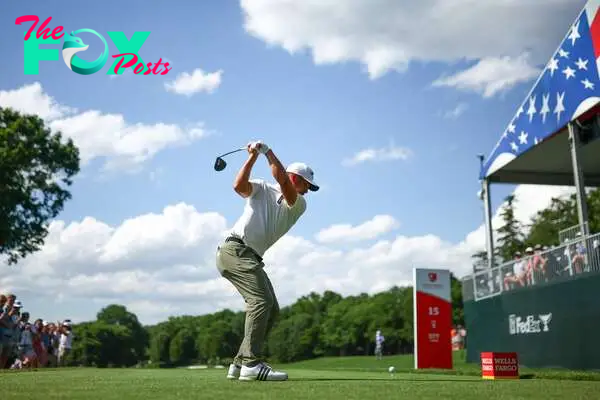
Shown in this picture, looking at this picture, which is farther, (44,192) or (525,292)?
(44,192)

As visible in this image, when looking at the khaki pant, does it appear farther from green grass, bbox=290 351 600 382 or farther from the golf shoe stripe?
green grass, bbox=290 351 600 382

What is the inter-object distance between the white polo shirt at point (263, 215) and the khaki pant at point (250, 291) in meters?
0.13

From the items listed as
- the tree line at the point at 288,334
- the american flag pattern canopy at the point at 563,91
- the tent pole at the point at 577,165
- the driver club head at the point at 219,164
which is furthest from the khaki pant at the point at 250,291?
the tree line at the point at 288,334

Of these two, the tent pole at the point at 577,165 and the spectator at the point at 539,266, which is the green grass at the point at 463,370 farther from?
the tent pole at the point at 577,165

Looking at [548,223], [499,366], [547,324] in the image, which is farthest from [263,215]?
[548,223]

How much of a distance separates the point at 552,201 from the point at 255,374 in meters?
54.6

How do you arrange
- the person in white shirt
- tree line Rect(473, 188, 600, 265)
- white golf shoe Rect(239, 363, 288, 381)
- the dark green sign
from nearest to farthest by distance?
white golf shoe Rect(239, 363, 288, 381), the dark green sign, the person in white shirt, tree line Rect(473, 188, 600, 265)

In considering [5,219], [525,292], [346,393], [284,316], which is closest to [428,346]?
[525,292]

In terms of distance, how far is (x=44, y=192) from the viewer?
111ft

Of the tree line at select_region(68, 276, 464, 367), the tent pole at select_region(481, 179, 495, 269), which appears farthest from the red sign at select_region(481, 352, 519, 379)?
the tree line at select_region(68, 276, 464, 367)

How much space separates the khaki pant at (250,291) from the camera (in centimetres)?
569

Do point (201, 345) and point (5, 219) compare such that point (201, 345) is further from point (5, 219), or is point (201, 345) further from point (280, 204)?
point (280, 204)

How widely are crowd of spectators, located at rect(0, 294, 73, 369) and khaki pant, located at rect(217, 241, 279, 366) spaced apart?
1096cm

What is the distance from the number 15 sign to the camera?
1775cm
